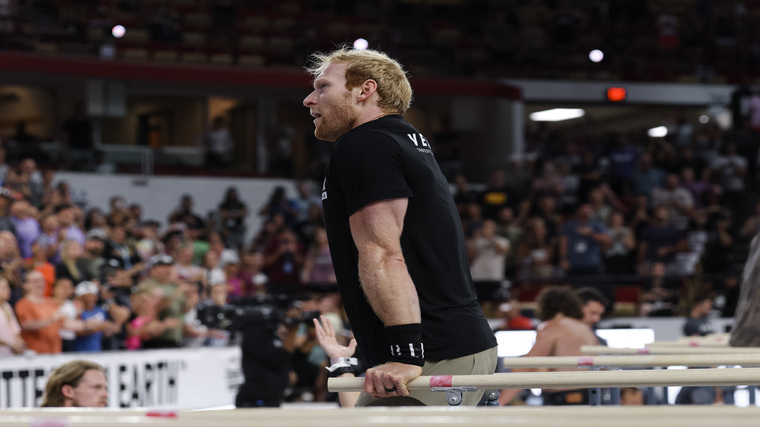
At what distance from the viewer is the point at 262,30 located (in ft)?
71.1

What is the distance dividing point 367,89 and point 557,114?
22.1 meters

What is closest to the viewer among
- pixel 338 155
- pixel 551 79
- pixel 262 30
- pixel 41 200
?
pixel 338 155

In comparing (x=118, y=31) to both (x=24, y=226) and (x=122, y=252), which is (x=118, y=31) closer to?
(x=122, y=252)

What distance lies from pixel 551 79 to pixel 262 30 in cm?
667

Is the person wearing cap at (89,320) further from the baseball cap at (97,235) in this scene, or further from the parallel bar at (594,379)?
the parallel bar at (594,379)

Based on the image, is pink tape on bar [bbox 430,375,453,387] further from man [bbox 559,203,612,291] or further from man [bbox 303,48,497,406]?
man [bbox 559,203,612,291]

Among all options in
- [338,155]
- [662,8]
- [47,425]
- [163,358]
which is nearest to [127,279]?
[163,358]

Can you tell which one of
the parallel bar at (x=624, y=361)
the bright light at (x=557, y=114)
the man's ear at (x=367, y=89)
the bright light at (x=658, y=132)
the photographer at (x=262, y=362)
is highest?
the bright light at (x=557, y=114)

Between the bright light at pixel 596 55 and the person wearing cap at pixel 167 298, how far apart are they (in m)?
15.2

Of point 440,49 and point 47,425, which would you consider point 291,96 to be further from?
point 47,425

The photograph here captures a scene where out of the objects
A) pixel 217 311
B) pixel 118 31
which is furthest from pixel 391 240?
pixel 118 31

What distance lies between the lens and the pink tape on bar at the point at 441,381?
8.87 ft

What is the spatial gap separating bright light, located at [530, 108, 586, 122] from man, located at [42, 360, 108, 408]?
2017 cm

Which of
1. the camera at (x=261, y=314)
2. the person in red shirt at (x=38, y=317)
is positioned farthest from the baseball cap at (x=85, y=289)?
the camera at (x=261, y=314)
